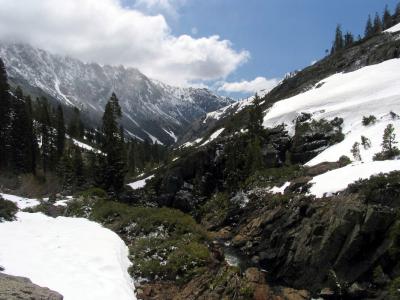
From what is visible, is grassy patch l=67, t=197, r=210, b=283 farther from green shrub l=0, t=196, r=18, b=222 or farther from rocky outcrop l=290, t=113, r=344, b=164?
rocky outcrop l=290, t=113, r=344, b=164

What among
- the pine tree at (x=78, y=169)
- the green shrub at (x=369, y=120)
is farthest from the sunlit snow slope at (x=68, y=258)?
the pine tree at (x=78, y=169)

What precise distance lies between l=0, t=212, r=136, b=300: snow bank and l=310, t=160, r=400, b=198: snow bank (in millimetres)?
14498

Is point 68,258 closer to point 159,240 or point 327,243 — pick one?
point 159,240

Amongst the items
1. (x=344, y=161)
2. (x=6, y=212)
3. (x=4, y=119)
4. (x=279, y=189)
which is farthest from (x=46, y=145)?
(x=344, y=161)

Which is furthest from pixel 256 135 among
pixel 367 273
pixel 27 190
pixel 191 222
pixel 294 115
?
pixel 367 273

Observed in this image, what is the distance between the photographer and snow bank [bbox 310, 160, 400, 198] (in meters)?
25.9

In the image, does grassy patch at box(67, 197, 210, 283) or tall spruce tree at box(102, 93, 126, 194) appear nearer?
grassy patch at box(67, 197, 210, 283)

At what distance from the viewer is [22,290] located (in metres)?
11.5

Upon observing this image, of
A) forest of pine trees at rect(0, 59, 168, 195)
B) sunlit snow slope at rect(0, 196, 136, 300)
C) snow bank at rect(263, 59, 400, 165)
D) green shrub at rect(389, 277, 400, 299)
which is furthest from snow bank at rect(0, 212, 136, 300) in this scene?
forest of pine trees at rect(0, 59, 168, 195)

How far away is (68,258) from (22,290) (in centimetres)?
460

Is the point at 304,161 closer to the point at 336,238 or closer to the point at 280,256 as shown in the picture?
the point at 280,256

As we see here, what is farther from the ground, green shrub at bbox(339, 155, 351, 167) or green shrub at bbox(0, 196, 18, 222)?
green shrub at bbox(339, 155, 351, 167)

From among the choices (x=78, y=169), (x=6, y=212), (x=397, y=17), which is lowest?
(x=6, y=212)

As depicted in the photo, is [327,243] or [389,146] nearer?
[327,243]
